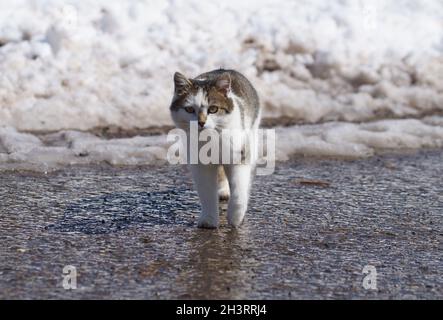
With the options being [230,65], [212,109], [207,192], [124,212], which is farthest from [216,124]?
[230,65]

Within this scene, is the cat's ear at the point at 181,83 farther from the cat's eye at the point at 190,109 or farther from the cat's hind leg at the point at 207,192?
the cat's hind leg at the point at 207,192

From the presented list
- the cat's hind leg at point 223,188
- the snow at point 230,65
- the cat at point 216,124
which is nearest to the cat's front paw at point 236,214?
the cat at point 216,124

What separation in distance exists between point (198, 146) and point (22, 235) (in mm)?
1111

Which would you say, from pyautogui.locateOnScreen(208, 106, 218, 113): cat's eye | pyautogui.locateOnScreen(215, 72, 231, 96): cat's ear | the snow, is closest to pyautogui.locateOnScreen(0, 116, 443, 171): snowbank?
the snow

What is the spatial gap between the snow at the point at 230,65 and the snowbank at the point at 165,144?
0.02 metres

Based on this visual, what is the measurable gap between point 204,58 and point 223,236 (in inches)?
179

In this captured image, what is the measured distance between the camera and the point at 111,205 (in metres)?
5.72

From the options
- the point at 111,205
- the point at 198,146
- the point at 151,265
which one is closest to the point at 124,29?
the point at 111,205

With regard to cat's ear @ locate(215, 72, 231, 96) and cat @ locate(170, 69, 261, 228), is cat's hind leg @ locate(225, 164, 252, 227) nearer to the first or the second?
cat @ locate(170, 69, 261, 228)

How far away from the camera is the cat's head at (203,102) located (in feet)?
15.8

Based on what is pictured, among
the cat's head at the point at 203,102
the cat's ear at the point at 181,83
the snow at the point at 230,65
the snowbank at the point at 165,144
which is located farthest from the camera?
the snow at the point at 230,65

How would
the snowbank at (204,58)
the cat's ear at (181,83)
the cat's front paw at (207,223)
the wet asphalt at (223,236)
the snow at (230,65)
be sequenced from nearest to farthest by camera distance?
the wet asphalt at (223,236) → the cat's ear at (181,83) → the cat's front paw at (207,223) → the snow at (230,65) → the snowbank at (204,58)

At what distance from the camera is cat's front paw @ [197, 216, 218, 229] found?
5.18 metres

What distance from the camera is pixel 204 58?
9352mm
